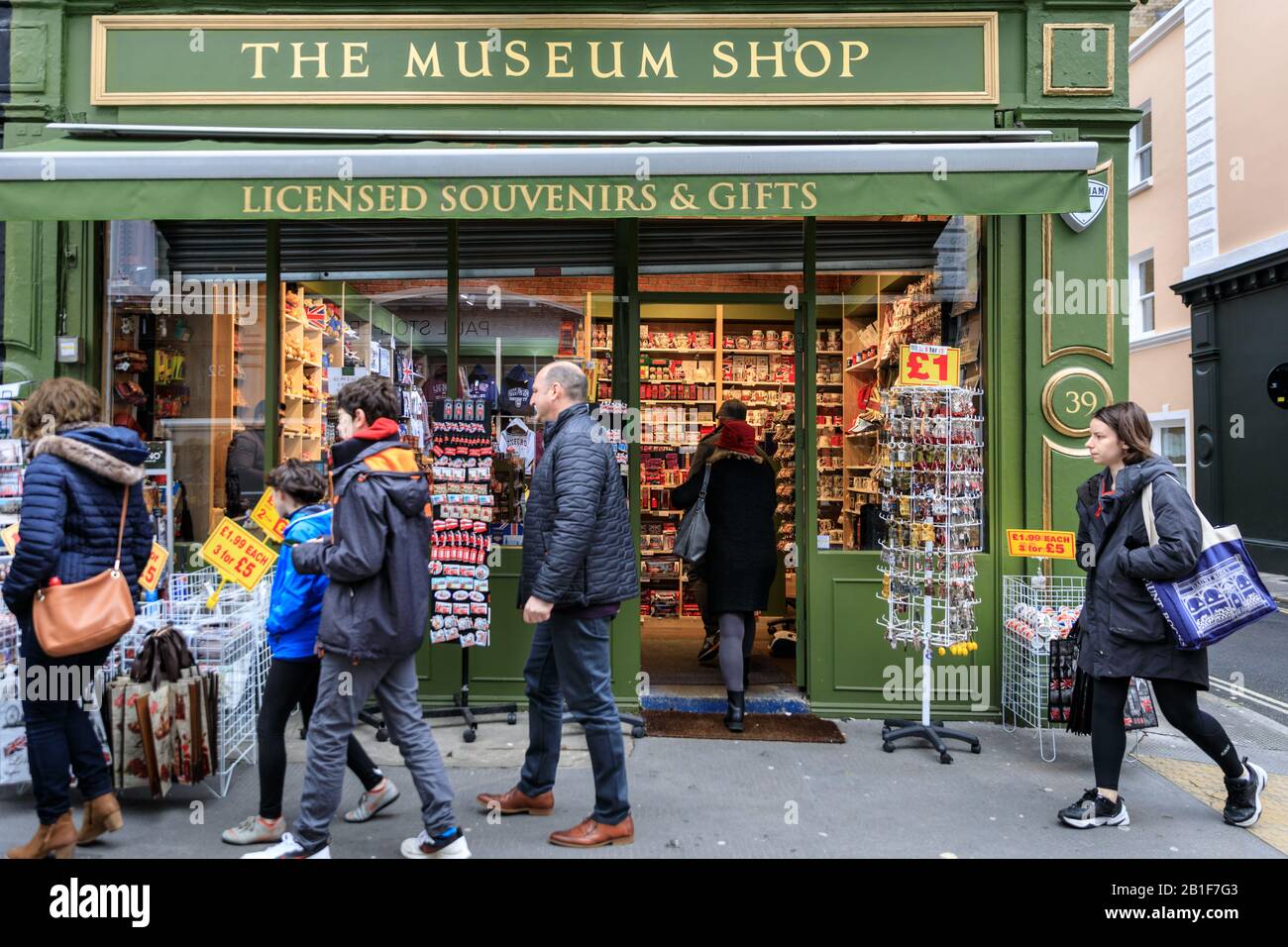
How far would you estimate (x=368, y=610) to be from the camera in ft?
11.7

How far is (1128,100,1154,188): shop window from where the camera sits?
667 inches

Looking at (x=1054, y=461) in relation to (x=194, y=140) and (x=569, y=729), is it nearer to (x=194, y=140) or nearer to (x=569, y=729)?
(x=569, y=729)

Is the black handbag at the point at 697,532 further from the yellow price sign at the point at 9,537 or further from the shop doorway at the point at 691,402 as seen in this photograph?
the yellow price sign at the point at 9,537

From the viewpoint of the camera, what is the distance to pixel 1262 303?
44.3 feet

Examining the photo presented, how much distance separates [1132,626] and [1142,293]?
1601 cm

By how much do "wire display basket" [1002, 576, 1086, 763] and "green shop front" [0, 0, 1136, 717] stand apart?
11 centimetres

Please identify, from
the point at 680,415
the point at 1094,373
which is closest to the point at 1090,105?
the point at 1094,373

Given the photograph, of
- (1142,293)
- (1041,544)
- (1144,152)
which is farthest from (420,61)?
(1142,293)

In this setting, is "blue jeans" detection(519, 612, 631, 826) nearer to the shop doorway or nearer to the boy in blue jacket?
the boy in blue jacket

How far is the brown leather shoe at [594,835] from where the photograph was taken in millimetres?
3918

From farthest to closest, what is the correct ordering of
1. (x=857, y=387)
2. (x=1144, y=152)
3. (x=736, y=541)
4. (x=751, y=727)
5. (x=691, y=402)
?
(x=1144, y=152), (x=691, y=402), (x=857, y=387), (x=736, y=541), (x=751, y=727)

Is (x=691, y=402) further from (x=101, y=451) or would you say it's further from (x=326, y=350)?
(x=101, y=451)
